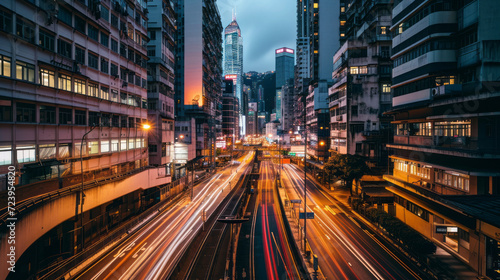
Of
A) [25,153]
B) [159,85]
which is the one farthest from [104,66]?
[159,85]

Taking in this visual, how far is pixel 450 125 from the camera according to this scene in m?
24.8

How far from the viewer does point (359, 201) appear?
38812mm

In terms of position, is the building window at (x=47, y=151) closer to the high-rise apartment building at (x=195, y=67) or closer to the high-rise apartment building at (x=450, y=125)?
the high-rise apartment building at (x=450, y=125)

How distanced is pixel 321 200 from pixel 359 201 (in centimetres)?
809

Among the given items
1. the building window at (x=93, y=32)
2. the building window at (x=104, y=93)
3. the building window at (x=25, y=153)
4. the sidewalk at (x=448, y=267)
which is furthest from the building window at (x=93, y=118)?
the sidewalk at (x=448, y=267)

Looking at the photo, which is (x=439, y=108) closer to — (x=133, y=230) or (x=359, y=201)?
(x=359, y=201)

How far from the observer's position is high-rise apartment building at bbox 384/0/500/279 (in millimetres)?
20422

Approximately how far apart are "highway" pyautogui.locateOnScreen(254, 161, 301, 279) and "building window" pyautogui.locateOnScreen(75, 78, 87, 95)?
2529 centimetres

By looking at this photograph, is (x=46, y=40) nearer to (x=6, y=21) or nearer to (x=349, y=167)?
(x=6, y=21)

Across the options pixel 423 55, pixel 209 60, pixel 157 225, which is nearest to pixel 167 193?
pixel 157 225

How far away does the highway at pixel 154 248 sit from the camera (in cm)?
1991

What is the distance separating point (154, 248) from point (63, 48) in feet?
70.8

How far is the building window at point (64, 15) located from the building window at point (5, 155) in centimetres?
1339

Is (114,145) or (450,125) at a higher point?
(450,125)
